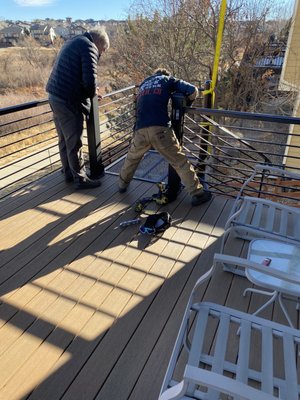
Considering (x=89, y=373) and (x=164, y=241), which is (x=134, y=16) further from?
(x=89, y=373)

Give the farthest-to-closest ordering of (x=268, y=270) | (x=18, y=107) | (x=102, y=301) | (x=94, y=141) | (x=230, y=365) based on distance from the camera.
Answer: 1. (x=94, y=141)
2. (x=18, y=107)
3. (x=102, y=301)
4. (x=230, y=365)
5. (x=268, y=270)

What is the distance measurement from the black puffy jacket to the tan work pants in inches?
25.7

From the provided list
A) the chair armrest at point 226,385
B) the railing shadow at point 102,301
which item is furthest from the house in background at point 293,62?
the chair armrest at point 226,385

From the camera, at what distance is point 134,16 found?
10.6 meters

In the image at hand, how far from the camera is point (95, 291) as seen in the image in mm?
2023

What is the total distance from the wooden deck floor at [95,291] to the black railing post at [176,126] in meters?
0.14

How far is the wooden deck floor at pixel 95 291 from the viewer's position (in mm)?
1537

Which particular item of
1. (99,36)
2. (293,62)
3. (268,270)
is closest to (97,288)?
(268,270)

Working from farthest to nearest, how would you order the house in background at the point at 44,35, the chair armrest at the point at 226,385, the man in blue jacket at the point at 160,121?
1. the house in background at the point at 44,35
2. the man in blue jacket at the point at 160,121
3. the chair armrest at the point at 226,385

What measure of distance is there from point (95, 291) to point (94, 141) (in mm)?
1856

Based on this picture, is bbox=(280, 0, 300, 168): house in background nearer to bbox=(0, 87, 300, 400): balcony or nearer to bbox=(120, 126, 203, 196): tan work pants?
bbox=(120, 126, 203, 196): tan work pants

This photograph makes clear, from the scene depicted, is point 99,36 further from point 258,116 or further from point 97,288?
point 97,288

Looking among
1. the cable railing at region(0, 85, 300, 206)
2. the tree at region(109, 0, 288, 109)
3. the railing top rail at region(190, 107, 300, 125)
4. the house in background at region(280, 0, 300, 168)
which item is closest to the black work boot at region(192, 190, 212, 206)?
the cable railing at region(0, 85, 300, 206)

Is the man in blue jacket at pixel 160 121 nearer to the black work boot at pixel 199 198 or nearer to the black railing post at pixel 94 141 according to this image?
the black work boot at pixel 199 198
